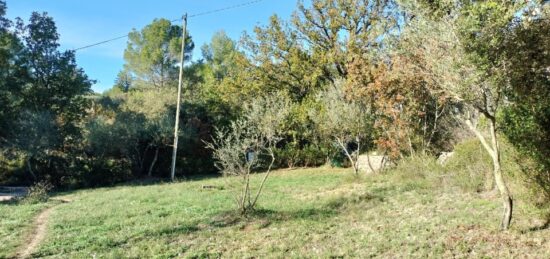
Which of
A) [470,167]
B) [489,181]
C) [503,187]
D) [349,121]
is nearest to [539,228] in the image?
[503,187]

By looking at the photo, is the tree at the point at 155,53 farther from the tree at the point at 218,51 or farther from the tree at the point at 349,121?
the tree at the point at 349,121

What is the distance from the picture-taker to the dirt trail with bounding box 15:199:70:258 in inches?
324

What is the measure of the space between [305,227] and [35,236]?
6119 mm

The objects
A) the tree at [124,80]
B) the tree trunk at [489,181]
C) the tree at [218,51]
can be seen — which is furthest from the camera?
the tree at [218,51]

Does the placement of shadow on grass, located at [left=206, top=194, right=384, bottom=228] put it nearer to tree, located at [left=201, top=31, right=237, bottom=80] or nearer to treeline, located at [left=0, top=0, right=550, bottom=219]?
treeline, located at [left=0, top=0, right=550, bottom=219]

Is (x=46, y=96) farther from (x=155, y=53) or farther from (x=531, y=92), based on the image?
(x=531, y=92)

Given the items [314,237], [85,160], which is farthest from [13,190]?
[314,237]

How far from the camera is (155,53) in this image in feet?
138

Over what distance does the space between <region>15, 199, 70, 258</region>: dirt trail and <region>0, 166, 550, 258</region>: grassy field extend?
195 millimetres

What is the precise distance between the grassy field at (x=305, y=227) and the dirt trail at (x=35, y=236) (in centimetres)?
20

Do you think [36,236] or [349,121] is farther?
[349,121]

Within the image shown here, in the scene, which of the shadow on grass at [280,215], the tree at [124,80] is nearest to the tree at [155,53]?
the tree at [124,80]

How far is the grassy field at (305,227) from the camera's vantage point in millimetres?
6844

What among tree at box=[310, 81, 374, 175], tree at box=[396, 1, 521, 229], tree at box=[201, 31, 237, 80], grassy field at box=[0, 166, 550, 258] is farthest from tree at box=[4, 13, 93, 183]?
tree at box=[201, 31, 237, 80]
